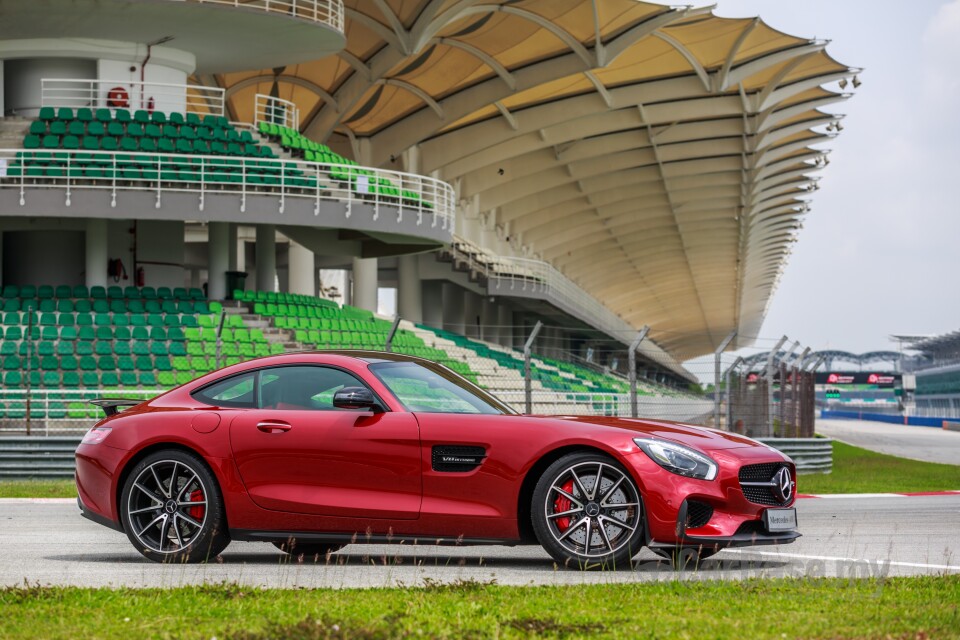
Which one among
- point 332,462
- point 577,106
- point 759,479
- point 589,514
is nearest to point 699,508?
point 759,479

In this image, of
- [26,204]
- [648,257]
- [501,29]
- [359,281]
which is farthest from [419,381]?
[648,257]

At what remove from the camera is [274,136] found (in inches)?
1336

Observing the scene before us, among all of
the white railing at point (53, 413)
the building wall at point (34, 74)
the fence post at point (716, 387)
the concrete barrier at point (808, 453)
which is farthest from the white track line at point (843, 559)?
the building wall at point (34, 74)

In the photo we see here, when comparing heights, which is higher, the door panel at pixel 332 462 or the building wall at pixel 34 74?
the building wall at pixel 34 74

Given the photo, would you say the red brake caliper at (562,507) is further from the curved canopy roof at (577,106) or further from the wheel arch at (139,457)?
the curved canopy roof at (577,106)

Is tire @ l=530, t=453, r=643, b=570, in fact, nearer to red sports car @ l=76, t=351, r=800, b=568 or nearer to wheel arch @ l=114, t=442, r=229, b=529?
red sports car @ l=76, t=351, r=800, b=568

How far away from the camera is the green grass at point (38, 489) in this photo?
14367mm

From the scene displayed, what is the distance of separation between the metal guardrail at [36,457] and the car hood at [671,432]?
454 inches

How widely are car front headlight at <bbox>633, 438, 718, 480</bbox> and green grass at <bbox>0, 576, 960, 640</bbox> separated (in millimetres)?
836

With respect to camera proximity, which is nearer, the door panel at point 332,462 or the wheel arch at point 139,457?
the door panel at point 332,462

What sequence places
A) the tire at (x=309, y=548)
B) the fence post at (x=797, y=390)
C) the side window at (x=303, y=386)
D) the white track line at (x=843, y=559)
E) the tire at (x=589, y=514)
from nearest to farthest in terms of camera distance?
the tire at (x=589, y=514)
the white track line at (x=843, y=559)
the side window at (x=303, y=386)
the tire at (x=309, y=548)
the fence post at (x=797, y=390)

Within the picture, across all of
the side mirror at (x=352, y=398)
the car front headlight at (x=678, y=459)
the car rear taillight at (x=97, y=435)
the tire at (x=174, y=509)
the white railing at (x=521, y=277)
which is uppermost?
the white railing at (x=521, y=277)

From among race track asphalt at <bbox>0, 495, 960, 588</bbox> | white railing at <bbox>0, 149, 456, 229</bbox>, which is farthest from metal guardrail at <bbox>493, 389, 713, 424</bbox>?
white railing at <bbox>0, 149, 456, 229</bbox>

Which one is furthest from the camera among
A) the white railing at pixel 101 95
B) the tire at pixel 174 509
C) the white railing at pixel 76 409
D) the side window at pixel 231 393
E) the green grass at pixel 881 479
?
the white railing at pixel 101 95
